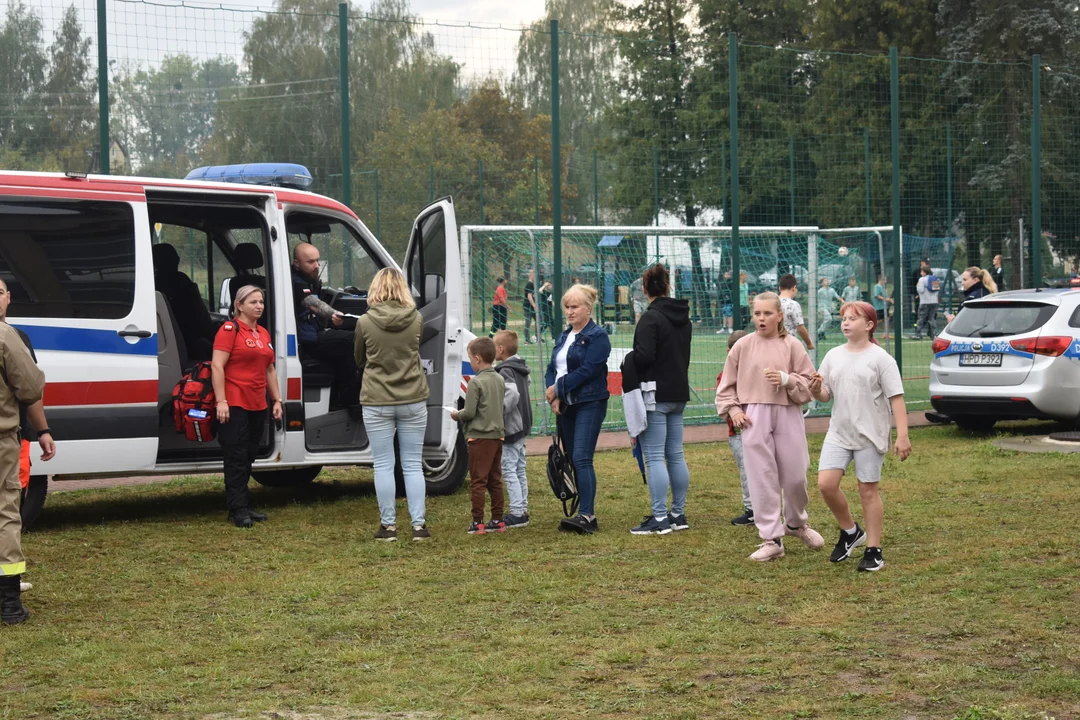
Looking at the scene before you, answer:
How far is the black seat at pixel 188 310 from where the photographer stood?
991cm

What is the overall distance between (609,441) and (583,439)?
5.38 meters

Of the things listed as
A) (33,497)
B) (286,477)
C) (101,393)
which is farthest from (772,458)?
(286,477)

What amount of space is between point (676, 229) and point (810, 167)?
4.24 meters

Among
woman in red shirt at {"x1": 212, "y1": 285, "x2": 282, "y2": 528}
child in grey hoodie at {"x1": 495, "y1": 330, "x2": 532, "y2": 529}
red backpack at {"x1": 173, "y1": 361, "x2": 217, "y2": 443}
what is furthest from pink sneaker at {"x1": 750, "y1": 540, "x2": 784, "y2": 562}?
red backpack at {"x1": 173, "y1": 361, "x2": 217, "y2": 443}

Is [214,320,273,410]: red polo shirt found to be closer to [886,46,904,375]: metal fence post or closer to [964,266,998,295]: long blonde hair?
[886,46,904,375]: metal fence post

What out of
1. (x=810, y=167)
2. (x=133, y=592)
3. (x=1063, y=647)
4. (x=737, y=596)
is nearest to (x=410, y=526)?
(x=133, y=592)

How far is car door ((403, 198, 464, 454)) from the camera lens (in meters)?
10.1

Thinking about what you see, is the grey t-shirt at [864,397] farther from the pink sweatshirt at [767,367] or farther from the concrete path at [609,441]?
the concrete path at [609,441]

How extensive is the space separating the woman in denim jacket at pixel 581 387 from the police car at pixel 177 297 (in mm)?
1542

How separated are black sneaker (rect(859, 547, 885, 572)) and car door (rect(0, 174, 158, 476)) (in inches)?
185

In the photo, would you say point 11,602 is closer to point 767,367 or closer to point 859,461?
point 767,367

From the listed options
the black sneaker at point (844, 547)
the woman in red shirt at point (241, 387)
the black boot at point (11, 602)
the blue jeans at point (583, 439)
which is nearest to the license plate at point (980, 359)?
the blue jeans at point (583, 439)

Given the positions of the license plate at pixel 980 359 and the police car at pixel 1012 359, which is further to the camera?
the license plate at pixel 980 359

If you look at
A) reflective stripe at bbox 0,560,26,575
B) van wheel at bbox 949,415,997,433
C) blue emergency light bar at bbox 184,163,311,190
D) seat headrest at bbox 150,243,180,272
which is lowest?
van wheel at bbox 949,415,997,433
